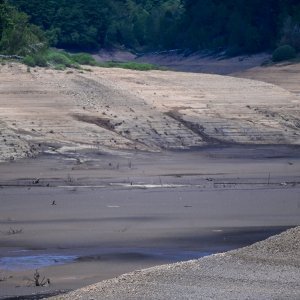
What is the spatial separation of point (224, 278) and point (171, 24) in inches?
1975

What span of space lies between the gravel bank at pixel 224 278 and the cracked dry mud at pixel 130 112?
11804 millimetres

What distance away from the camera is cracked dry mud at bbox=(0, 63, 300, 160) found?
2728 centimetres

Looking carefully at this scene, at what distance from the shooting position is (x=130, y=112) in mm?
29906

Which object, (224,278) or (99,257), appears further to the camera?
(99,257)

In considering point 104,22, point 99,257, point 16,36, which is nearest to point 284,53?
point 16,36

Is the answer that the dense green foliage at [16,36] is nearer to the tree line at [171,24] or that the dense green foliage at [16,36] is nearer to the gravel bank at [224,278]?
the tree line at [171,24]

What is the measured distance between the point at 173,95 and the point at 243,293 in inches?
804

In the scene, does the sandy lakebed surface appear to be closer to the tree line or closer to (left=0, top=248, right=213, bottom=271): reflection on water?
(left=0, top=248, right=213, bottom=271): reflection on water

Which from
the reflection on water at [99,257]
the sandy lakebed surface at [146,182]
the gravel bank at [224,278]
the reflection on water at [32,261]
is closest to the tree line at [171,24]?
the sandy lakebed surface at [146,182]

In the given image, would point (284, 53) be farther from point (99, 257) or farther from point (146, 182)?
point (99, 257)

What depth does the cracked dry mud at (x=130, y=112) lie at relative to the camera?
2728 cm

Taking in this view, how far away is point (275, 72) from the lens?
41.4 meters

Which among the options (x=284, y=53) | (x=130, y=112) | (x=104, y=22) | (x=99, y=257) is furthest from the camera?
(x=104, y=22)

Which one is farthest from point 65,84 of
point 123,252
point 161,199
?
point 123,252
